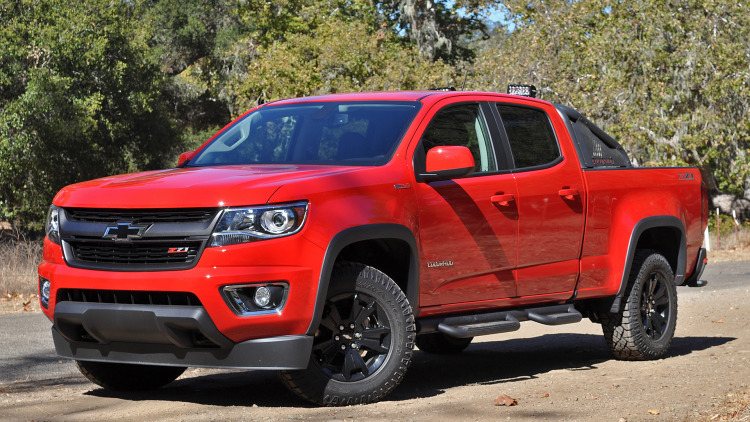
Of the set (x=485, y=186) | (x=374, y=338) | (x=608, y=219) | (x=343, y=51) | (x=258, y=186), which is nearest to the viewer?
(x=258, y=186)

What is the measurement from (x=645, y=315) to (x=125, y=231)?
15.3 ft

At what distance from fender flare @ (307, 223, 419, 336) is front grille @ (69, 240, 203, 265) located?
0.70 m

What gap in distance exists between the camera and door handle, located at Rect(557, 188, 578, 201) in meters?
7.75

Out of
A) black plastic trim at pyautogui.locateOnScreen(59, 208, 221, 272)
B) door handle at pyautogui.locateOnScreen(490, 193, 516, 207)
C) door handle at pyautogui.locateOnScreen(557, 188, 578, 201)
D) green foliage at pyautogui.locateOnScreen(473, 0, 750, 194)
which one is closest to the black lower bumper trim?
black plastic trim at pyautogui.locateOnScreen(59, 208, 221, 272)

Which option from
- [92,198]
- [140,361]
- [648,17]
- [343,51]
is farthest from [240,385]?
[343,51]

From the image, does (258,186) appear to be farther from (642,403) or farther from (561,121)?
(561,121)

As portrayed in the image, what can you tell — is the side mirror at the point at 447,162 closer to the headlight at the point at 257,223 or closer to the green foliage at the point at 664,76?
the headlight at the point at 257,223

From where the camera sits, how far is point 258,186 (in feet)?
19.2

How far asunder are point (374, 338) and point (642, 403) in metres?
1.64


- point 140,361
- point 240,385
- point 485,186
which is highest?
point 485,186

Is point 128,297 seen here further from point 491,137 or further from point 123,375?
point 491,137

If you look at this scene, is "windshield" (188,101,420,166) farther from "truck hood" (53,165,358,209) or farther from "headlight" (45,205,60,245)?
"headlight" (45,205,60,245)

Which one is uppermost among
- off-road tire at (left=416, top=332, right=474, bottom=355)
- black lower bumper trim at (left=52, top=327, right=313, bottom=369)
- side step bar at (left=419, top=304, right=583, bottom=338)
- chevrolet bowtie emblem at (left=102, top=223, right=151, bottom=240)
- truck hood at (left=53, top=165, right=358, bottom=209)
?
truck hood at (left=53, top=165, right=358, bottom=209)

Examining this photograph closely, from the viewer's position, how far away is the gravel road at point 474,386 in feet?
20.0
